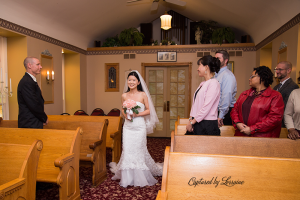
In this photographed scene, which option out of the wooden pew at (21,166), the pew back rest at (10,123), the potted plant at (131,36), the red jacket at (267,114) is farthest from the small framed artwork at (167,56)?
the wooden pew at (21,166)

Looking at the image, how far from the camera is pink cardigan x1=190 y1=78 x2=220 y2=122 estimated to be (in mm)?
2297

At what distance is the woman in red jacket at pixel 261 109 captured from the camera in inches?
87.4

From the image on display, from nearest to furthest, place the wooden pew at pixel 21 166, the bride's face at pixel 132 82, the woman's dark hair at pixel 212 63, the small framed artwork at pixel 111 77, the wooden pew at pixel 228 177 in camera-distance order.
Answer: the wooden pew at pixel 228 177 < the wooden pew at pixel 21 166 < the woman's dark hair at pixel 212 63 < the bride's face at pixel 132 82 < the small framed artwork at pixel 111 77

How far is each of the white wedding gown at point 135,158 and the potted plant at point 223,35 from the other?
13.7ft

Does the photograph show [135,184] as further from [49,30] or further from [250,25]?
[250,25]

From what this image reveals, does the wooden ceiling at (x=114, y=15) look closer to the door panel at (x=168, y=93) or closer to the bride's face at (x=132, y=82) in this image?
the door panel at (x=168, y=93)

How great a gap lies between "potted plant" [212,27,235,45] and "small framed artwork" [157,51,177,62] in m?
1.31

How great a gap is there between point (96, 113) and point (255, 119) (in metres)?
5.33

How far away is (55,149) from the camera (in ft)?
8.32

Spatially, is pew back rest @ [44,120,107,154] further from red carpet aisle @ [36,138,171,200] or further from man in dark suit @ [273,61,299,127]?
man in dark suit @ [273,61,299,127]

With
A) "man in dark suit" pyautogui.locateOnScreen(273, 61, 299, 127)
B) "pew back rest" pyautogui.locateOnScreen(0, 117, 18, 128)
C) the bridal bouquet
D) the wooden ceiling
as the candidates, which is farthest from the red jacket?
"pew back rest" pyautogui.locateOnScreen(0, 117, 18, 128)

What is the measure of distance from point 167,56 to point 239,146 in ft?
17.2

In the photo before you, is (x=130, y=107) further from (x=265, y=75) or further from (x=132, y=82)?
(x=265, y=75)

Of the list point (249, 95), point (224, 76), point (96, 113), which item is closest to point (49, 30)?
point (96, 113)
